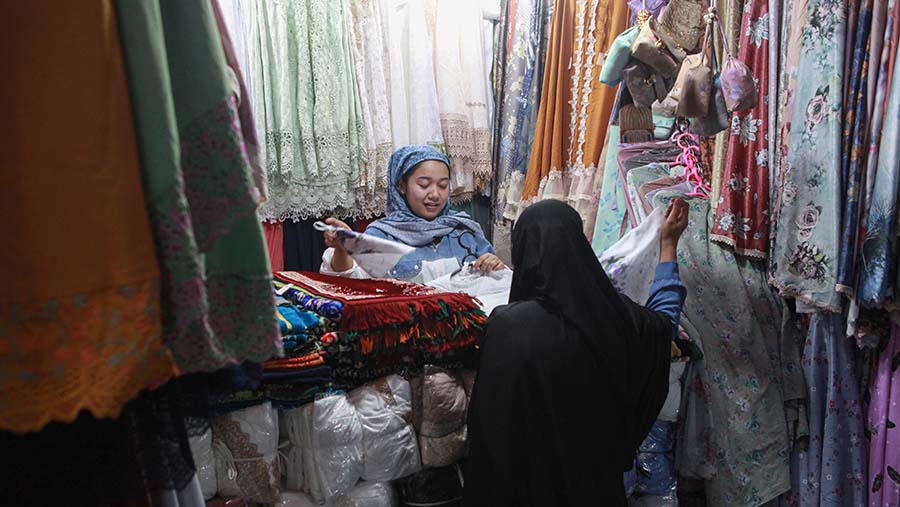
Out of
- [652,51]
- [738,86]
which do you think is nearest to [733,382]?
[738,86]

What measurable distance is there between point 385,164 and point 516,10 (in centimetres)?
103

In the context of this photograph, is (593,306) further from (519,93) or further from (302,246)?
(519,93)

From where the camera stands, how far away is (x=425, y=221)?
8.83 ft

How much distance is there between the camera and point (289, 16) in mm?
2744

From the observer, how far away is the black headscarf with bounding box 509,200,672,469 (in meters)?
1.52

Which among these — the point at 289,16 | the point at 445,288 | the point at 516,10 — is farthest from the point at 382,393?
the point at 516,10

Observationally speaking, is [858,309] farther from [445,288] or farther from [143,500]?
[143,500]

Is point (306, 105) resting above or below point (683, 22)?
below

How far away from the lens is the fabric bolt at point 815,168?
1.65 metres

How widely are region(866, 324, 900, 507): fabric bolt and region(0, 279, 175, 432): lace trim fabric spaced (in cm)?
176

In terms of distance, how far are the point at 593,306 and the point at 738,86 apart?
2.56ft

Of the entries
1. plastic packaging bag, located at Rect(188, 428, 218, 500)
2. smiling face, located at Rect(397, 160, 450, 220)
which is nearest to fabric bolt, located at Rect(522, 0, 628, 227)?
smiling face, located at Rect(397, 160, 450, 220)

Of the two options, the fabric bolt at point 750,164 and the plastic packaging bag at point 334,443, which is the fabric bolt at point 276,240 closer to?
the plastic packaging bag at point 334,443

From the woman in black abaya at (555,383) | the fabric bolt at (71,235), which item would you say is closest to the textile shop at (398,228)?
the fabric bolt at (71,235)
